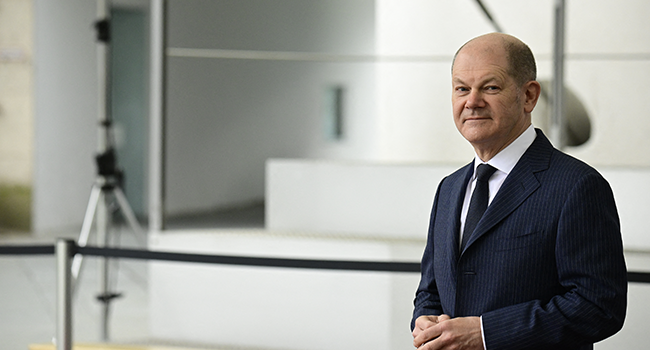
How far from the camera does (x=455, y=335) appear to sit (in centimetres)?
120

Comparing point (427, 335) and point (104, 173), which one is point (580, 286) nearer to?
point (427, 335)

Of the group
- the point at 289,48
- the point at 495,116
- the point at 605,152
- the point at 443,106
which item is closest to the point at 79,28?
the point at 289,48

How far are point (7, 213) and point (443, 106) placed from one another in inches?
181

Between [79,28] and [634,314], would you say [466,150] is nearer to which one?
[634,314]

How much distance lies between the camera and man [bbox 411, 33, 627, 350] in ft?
3.74

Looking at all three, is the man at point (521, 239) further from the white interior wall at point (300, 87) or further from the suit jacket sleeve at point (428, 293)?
the white interior wall at point (300, 87)

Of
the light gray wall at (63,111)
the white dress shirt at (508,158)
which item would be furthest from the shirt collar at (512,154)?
the light gray wall at (63,111)

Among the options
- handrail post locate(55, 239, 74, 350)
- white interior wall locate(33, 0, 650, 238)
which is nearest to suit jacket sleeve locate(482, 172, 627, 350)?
handrail post locate(55, 239, 74, 350)

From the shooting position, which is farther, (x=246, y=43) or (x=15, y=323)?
(x=246, y=43)

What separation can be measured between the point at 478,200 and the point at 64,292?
1.58 m

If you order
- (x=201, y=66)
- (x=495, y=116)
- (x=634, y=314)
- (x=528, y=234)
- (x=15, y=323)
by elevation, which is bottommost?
(x=15, y=323)

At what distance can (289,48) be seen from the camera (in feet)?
35.5

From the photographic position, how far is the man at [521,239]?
3.74 ft

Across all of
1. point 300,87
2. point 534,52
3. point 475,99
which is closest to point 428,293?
point 475,99
